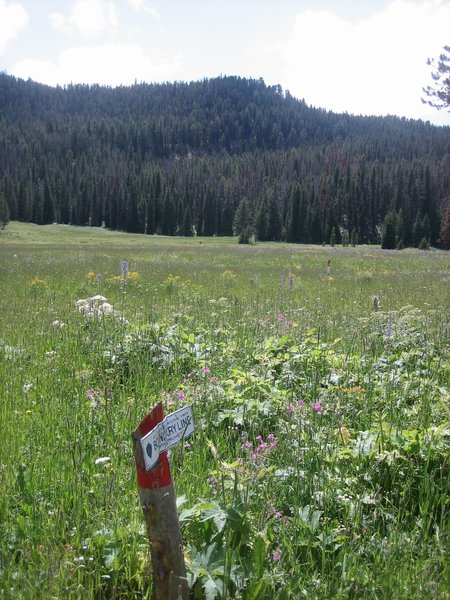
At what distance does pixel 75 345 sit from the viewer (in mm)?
6172

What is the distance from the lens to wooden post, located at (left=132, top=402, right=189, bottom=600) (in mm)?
2018

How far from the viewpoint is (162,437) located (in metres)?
1.95

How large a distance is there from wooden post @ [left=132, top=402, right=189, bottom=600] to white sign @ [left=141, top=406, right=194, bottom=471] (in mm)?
47

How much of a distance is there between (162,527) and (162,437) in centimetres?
43

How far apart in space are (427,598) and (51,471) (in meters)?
2.19

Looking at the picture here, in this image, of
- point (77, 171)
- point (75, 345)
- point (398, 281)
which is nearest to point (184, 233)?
point (77, 171)

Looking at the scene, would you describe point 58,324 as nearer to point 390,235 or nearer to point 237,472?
point 237,472

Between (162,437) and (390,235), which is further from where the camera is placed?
(390,235)

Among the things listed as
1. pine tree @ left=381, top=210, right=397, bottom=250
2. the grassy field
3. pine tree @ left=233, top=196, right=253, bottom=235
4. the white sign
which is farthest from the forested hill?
the white sign

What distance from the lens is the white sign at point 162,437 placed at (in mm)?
1905

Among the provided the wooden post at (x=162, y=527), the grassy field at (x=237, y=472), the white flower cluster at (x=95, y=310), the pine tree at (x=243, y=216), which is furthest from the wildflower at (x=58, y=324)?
the pine tree at (x=243, y=216)

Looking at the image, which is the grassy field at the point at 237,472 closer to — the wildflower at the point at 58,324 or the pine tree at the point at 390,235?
the wildflower at the point at 58,324

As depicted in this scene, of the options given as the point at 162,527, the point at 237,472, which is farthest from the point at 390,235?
the point at 162,527

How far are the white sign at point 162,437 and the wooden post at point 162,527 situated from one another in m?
0.05
